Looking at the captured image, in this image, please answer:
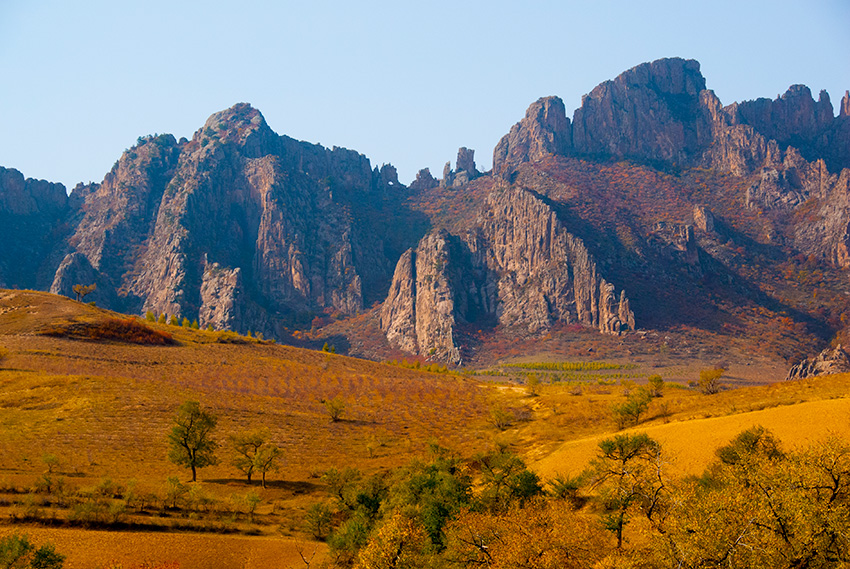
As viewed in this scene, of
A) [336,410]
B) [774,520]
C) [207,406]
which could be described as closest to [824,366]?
[336,410]

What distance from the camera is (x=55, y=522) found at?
143ft

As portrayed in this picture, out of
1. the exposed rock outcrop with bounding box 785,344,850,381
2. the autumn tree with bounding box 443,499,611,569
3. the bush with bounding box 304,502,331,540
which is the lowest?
the exposed rock outcrop with bounding box 785,344,850,381

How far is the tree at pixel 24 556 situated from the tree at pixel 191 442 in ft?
90.5

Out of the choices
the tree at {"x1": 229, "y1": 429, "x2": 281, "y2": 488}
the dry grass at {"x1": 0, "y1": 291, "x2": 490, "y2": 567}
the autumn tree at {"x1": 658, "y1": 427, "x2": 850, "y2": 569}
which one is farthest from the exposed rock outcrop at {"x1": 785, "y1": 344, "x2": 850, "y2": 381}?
the tree at {"x1": 229, "y1": 429, "x2": 281, "y2": 488}

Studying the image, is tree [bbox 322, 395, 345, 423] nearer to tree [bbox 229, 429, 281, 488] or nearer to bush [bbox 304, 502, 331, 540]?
tree [bbox 229, 429, 281, 488]

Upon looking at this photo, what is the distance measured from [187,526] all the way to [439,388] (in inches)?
3172

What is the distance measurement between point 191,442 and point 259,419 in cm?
2128

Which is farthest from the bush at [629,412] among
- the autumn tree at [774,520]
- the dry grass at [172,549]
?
the dry grass at [172,549]

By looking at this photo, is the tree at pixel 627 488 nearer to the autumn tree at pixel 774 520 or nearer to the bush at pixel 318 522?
the autumn tree at pixel 774 520

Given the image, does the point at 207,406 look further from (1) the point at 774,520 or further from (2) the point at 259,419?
(1) the point at 774,520

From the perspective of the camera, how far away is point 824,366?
157 meters

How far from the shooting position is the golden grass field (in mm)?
43750

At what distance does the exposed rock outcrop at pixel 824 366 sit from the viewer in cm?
15325

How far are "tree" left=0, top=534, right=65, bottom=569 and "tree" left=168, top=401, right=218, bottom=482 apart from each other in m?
27.6
